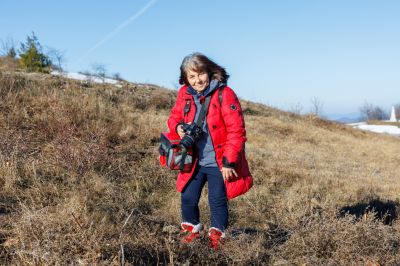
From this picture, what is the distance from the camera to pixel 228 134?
3184 millimetres

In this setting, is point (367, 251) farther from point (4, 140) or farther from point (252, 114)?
point (252, 114)

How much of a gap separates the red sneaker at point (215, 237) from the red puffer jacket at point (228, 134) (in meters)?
0.29

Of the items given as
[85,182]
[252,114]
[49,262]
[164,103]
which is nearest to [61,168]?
[85,182]

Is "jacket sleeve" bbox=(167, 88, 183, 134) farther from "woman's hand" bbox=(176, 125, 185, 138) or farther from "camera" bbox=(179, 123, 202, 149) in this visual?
"camera" bbox=(179, 123, 202, 149)

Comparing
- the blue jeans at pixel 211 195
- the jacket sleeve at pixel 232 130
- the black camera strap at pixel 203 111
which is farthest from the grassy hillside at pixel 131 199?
the black camera strap at pixel 203 111

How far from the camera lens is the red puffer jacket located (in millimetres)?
3131

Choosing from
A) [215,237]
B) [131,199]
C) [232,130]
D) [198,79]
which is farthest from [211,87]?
[131,199]

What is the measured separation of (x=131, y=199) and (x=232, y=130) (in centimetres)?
189

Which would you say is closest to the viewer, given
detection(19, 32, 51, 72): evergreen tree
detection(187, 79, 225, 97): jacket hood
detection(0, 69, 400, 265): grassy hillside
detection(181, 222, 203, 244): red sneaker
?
detection(0, 69, 400, 265): grassy hillside

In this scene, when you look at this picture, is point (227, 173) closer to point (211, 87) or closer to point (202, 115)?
point (202, 115)

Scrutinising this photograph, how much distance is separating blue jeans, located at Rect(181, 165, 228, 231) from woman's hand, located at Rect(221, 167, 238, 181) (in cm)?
11

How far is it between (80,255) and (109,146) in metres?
3.81

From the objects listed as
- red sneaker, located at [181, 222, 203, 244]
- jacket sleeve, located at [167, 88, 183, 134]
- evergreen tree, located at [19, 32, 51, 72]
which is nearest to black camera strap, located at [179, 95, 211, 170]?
jacket sleeve, located at [167, 88, 183, 134]

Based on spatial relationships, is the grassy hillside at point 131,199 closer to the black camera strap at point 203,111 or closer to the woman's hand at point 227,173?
the woman's hand at point 227,173
